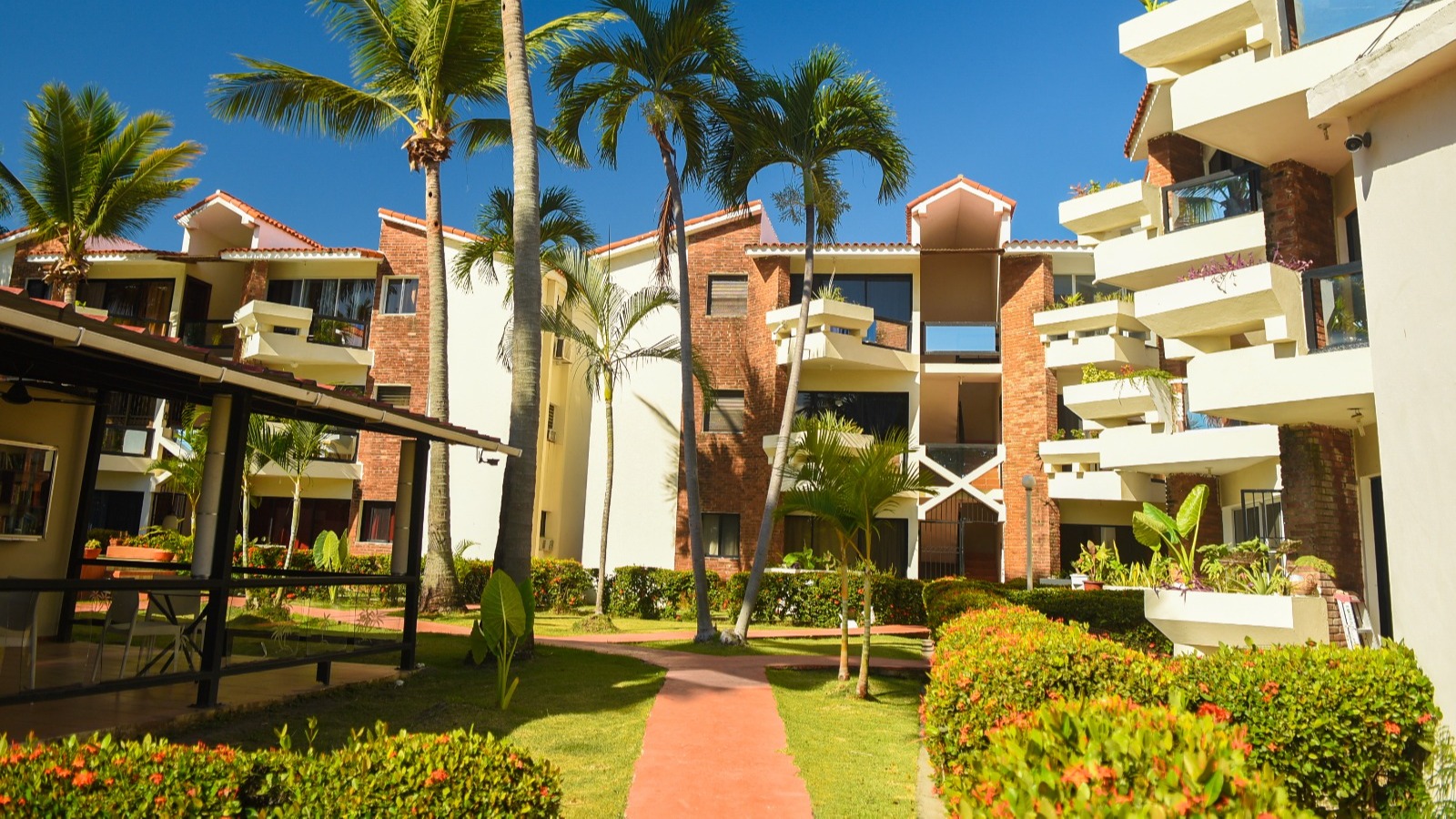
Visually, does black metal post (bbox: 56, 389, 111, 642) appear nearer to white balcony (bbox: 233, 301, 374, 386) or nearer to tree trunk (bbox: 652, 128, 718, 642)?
tree trunk (bbox: 652, 128, 718, 642)

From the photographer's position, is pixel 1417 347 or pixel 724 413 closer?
pixel 1417 347

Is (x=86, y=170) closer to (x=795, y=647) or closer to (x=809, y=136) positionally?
(x=809, y=136)

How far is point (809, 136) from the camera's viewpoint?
17344mm

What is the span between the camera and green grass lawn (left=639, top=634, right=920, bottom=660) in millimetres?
16312

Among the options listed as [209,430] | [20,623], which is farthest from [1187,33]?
[20,623]

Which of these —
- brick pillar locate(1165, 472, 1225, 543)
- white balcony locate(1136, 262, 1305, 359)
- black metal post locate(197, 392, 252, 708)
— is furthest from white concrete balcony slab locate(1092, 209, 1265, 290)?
black metal post locate(197, 392, 252, 708)

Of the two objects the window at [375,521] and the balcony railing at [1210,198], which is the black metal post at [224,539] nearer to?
the balcony railing at [1210,198]

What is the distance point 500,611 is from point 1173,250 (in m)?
13.4

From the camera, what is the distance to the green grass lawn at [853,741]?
23.1ft

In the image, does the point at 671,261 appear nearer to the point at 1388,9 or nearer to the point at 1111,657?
the point at 1388,9

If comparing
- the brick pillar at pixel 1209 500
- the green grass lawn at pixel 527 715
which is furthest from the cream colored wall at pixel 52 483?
the brick pillar at pixel 1209 500

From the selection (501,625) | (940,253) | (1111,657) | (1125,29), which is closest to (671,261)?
(940,253)

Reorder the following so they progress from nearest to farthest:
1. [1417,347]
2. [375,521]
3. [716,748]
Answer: [1417,347] < [716,748] < [375,521]

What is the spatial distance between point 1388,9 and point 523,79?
36.1 ft
